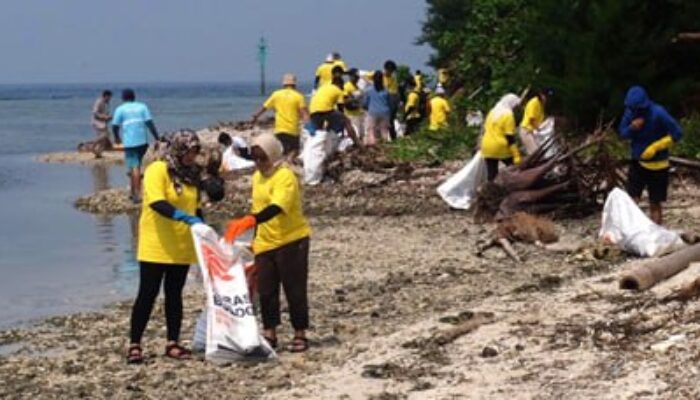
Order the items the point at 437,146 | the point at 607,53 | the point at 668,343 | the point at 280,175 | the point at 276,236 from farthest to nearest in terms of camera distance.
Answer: the point at 437,146, the point at 607,53, the point at 276,236, the point at 280,175, the point at 668,343

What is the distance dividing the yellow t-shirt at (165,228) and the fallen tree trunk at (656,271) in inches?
118

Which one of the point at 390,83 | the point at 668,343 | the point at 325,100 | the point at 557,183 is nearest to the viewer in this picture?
the point at 668,343

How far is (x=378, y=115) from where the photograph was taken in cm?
2362

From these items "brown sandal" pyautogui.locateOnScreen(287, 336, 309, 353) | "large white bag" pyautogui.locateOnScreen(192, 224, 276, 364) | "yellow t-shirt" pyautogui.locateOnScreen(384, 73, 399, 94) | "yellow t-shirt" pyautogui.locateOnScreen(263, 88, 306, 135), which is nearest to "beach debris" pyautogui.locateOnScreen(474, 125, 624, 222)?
"yellow t-shirt" pyautogui.locateOnScreen(263, 88, 306, 135)

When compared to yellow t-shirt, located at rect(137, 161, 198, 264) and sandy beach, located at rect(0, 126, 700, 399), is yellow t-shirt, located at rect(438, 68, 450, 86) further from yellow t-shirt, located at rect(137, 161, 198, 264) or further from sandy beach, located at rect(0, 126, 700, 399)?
yellow t-shirt, located at rect(137, 161, 198, 264)

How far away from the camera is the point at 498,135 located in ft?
51.5

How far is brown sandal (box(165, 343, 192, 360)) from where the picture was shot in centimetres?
A: 909

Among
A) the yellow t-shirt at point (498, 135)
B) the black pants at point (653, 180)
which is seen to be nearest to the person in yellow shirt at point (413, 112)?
the yellow t-shirt at point (498, 135)

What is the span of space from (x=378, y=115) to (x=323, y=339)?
14128 millimetres

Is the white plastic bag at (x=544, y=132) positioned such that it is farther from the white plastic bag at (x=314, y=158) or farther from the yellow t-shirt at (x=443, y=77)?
the yellow t-shirt at (x=443, y=77)

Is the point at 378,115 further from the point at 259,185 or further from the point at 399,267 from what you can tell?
the point at 259,185

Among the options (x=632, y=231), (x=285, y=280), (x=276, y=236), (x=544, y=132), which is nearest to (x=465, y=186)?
(x=544, y=132)

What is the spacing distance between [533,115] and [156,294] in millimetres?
8138

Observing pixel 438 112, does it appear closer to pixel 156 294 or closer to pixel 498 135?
pixel 498 135
